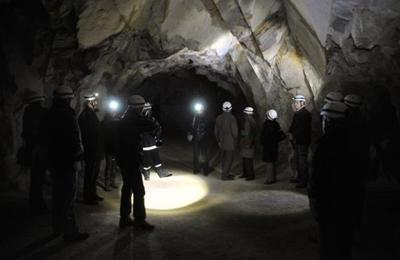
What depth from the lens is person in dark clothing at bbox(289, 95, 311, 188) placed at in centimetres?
873

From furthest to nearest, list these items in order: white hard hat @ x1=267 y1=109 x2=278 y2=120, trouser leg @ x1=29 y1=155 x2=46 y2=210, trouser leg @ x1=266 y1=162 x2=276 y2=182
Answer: trouser leg @ x1=266 y1=162 x2=276 y2=182, white hard hat @ x1=267 y1=109 x2=278 y2=120, trouser leg @ x1=29 y1=155 x2=46 y2=210

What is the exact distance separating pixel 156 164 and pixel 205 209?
326 cm

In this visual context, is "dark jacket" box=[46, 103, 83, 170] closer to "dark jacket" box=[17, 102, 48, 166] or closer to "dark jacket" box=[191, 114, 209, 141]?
"dark jacket" box=[17, 102, 48, 166]

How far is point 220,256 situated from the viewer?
507 cm

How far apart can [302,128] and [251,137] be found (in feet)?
5.48

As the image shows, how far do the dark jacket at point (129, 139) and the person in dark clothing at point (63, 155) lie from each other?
0.63 metres

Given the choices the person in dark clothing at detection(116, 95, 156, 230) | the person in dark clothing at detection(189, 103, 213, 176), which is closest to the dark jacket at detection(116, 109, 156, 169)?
the person in dark clothing at detection(116, 95, 156, 230)

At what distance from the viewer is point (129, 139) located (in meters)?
5.82

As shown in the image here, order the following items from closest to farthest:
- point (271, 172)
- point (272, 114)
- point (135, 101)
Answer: point (135, 101)
point (272, 114)
point (271, 172)

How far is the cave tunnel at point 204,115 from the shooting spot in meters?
5.07

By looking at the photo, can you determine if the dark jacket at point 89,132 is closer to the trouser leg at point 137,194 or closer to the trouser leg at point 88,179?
the trouser leg at point 88,179

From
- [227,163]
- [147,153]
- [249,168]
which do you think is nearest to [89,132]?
[147,153]

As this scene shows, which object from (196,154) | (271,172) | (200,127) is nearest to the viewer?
(271,172)

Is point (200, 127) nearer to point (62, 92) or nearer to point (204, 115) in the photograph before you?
point (204, 115)
